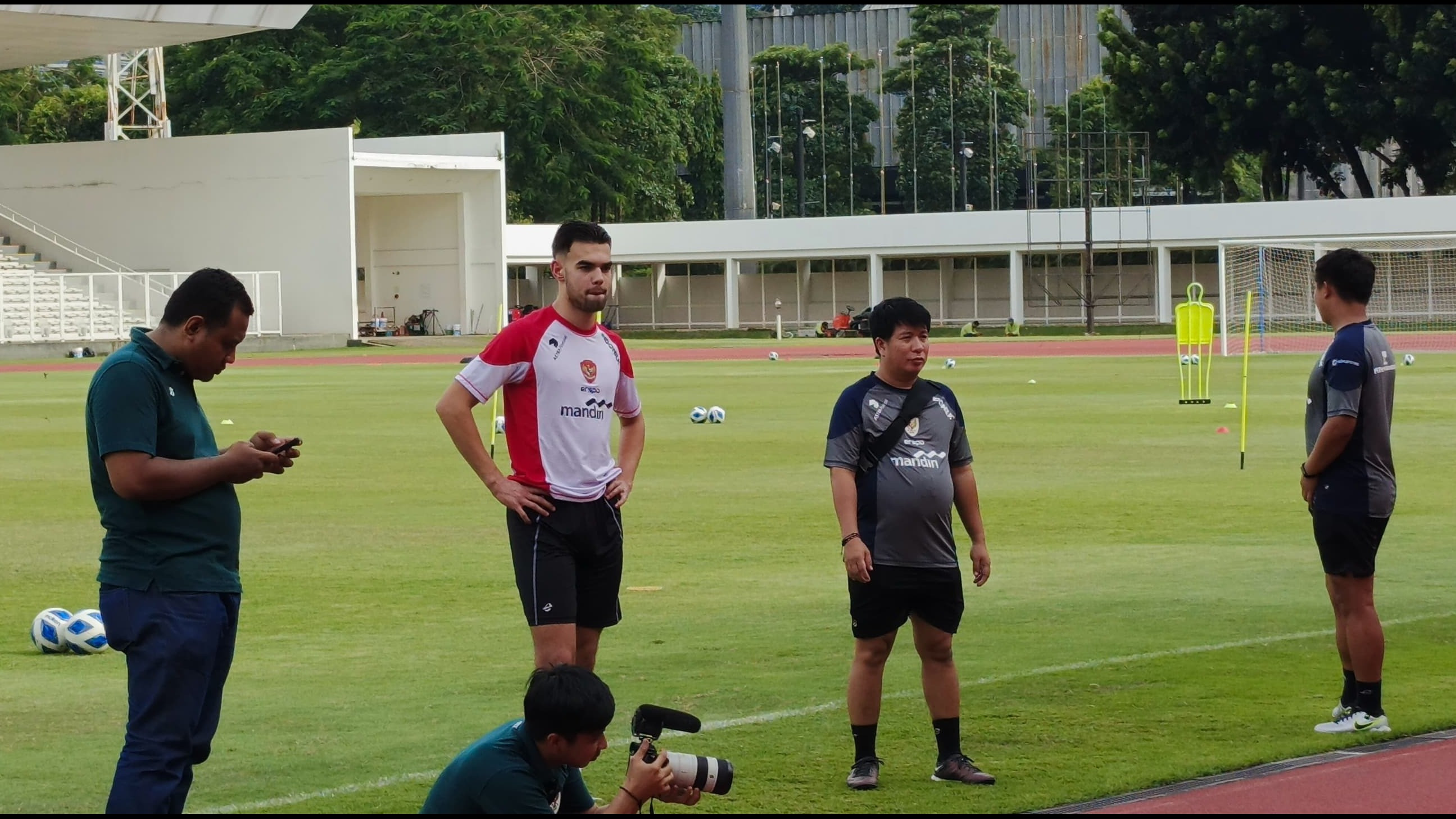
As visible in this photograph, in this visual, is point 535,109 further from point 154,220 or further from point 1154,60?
point 1154,60

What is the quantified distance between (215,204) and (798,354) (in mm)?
23687

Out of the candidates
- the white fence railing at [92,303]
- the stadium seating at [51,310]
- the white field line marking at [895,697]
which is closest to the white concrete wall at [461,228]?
the white fence railing at [92,303]

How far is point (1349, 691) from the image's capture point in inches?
330

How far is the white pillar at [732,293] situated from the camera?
76500mm

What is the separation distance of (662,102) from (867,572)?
85559mm

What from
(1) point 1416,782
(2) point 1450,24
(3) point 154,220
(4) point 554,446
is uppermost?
(2) point 1450,24

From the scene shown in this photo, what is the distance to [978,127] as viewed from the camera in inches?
4048

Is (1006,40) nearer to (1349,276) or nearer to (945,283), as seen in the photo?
(945,283)

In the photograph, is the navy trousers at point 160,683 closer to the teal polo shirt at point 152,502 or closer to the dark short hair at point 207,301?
the teal polo shirt at point 152,502

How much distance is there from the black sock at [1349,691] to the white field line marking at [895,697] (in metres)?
1.65

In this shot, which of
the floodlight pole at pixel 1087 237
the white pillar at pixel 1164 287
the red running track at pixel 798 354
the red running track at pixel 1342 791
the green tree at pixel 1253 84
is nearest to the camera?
the red running track at pixel 1342 791

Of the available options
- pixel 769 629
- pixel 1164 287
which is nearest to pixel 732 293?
pixel 1164 287

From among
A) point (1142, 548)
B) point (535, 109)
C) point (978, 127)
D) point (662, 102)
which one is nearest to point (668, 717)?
point (1142, 548)

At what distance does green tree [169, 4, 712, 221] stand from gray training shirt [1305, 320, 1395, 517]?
75065 mm
